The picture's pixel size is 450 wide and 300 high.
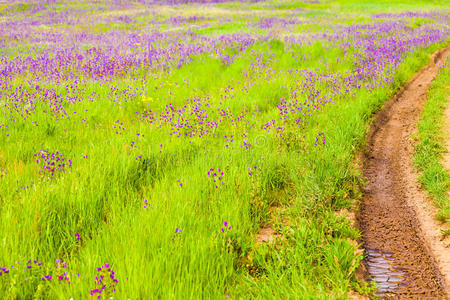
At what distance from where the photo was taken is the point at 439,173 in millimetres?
5422

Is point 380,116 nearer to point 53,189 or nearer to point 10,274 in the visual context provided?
point 53,189

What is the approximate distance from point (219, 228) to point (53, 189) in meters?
2.03

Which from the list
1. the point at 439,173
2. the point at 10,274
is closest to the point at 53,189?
the point at 10,274

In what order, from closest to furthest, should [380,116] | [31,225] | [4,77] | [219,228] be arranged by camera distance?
[31,225] → [219,228] → [380,116] → [4,77]

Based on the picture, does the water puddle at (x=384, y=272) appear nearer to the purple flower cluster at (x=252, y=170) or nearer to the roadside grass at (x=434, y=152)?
A: the roadside grass at (x=434, y=152)

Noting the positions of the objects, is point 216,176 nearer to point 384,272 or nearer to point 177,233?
point 177,233

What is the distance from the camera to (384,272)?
11.5ft

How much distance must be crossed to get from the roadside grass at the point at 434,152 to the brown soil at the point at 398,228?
14 cm

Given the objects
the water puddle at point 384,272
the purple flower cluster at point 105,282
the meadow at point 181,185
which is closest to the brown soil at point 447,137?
the meadow at point 181,185

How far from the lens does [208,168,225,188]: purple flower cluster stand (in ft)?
14.6

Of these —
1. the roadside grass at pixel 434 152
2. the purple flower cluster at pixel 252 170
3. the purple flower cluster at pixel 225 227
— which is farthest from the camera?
the roadside grass at pixel 434 152

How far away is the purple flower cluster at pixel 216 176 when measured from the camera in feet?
14.6

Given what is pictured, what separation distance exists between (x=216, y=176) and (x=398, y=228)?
8.03 ft

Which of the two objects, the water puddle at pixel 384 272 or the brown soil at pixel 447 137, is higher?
the brown soil at pixel 447 137
